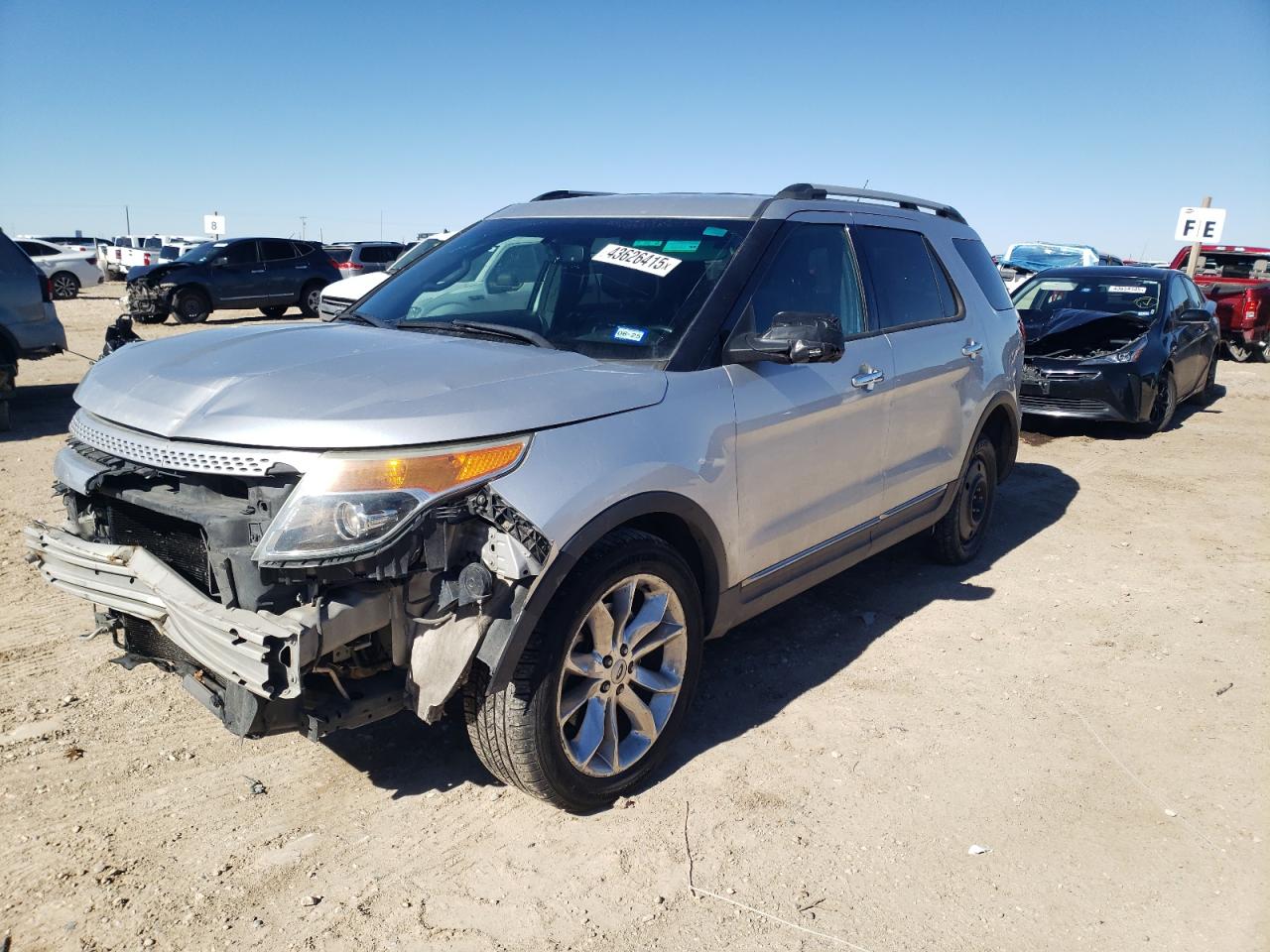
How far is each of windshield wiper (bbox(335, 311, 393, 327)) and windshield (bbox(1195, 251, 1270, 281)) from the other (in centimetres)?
1875

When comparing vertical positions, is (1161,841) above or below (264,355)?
below

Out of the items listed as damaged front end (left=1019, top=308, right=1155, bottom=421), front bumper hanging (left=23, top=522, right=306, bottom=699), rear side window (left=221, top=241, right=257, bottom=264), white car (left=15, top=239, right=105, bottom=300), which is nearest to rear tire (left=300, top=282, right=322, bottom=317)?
rear side window (left=221, top=241, right=257, bottom=264)

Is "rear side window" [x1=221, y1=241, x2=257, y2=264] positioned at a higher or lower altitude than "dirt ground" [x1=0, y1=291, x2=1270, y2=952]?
higher

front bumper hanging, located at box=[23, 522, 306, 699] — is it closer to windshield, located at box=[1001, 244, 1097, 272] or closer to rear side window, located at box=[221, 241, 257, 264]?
rear side window, located at box=[221, 241, 257, 264]

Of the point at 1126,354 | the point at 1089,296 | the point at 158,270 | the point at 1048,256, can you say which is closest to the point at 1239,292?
the point at 1048,256

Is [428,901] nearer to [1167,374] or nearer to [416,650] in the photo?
[416,650]

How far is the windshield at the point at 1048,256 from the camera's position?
23172 millimetres

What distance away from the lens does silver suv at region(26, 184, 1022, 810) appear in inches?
100

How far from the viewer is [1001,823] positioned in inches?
126

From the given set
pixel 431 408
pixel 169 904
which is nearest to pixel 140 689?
pixel 169 904

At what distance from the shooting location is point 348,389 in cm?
274

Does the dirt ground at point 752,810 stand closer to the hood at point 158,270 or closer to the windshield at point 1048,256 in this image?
the hood at point 158,270

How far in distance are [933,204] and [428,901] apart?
452cm

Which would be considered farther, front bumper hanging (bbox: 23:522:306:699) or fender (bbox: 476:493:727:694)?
fender (bbox: 476:493:727:694)
